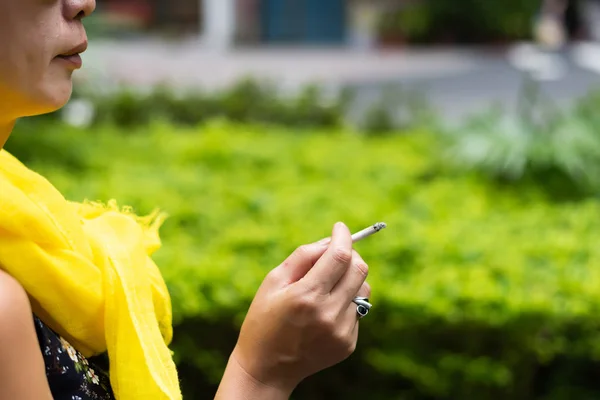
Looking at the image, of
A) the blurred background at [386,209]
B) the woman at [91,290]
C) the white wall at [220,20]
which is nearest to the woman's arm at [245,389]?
the woman at [91,290]

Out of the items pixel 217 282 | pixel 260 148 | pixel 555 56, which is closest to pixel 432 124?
pixel 260 148

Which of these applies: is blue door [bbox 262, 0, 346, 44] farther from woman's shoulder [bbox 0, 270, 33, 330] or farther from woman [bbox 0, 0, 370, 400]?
woman's shoulder [bbox 0, 270, 33, 330]

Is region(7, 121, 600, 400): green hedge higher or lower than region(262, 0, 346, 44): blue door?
higher

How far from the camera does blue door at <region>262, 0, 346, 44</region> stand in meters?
25.6

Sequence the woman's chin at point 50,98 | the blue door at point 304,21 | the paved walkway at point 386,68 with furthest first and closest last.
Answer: the blue door at point 304,21 < the paved walkway at point 386,68 < the woman's chin at point 50,98

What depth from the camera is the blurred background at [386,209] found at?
338 cm

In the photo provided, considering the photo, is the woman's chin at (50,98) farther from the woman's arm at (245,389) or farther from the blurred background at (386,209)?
the blurred background at (386,209)

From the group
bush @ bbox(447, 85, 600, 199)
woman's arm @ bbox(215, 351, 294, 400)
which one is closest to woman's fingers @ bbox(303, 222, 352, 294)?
woman's arm @ bbox(215, 351, 294, 400)

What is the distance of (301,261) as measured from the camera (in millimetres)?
1468

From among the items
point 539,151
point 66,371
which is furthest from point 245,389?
point 539,151

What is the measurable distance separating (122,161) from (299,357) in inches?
206

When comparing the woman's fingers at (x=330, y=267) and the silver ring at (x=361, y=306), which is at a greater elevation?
the woman's fingers at (x=330, y=267)

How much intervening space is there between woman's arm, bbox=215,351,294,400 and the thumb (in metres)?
0.16

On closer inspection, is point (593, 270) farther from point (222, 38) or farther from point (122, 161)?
point (222, 38)
